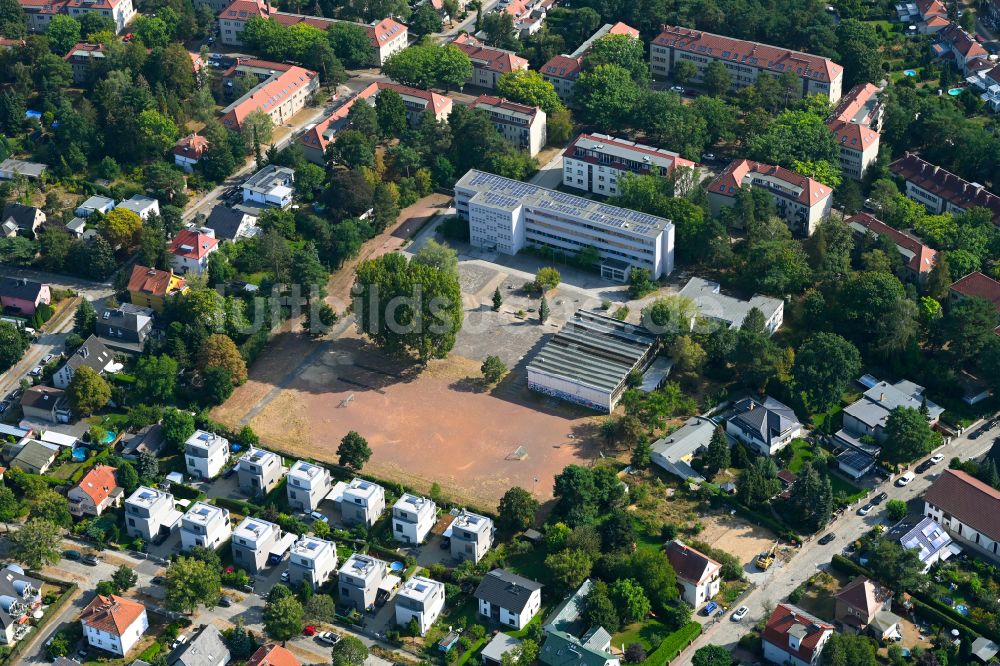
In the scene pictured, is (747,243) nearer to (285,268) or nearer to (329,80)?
(285,268)

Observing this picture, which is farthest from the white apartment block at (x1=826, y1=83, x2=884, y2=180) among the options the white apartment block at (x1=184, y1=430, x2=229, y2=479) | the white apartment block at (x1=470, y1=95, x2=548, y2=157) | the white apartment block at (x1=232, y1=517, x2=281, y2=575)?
the white apartment block at (x1=232, y1=517, x2=281, y2=575)

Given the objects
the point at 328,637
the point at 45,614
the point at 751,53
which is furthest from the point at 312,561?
the point at 751,53

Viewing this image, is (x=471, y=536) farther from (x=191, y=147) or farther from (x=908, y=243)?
(x=191, y=147)

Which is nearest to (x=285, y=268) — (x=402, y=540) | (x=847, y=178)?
(x=402, y=540)

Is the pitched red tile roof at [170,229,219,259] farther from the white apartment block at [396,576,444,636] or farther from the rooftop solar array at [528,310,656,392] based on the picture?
the white apartment block at [396,576,444,636]

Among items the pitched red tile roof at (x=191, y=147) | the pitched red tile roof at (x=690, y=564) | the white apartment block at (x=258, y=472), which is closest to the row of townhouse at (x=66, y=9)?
the pitched red tile roof at (x=191, y=147)

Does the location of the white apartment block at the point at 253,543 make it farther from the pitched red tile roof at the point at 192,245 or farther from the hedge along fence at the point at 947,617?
the hedge along fence at the point at 947,617
